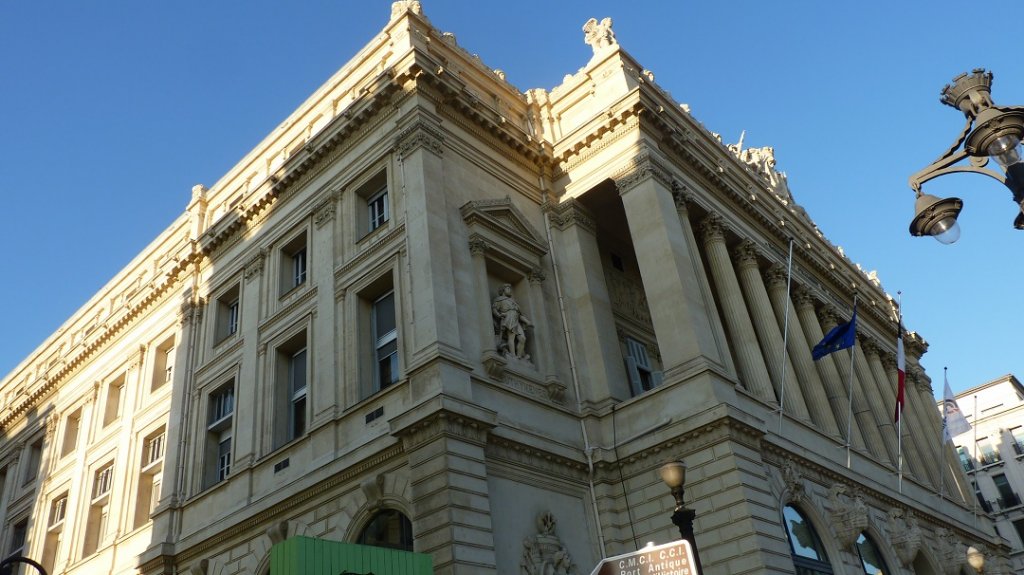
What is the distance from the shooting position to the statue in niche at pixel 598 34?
94.5ft

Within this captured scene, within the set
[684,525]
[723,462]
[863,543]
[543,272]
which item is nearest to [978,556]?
[863,543]

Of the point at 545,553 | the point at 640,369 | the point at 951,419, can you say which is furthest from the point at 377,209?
the point at 951,419

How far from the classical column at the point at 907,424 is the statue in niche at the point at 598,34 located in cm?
1817

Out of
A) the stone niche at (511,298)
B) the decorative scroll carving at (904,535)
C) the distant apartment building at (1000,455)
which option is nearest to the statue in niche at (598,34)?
the stone niche at (511,298)

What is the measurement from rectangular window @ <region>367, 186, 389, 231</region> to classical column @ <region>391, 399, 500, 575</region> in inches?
302

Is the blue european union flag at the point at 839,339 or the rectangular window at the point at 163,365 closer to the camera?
the blue european union flag at the point at 839,339

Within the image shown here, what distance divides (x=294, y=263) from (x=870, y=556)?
19824 mm

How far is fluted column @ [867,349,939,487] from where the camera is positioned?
34.1m

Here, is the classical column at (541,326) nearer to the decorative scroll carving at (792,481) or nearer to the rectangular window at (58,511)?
the decorative scroll carving at (792,481)

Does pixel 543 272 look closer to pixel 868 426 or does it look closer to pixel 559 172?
pixel 559 172

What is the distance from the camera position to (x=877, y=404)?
110 feet

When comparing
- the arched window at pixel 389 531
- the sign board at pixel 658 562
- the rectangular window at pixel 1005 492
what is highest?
the rectangular window at pixel 1005 492

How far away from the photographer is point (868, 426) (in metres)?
30.8

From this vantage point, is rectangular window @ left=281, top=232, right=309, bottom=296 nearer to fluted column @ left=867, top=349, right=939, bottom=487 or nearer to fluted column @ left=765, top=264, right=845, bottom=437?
fluted column @ left=765, top=264, right=845, bottom=437
